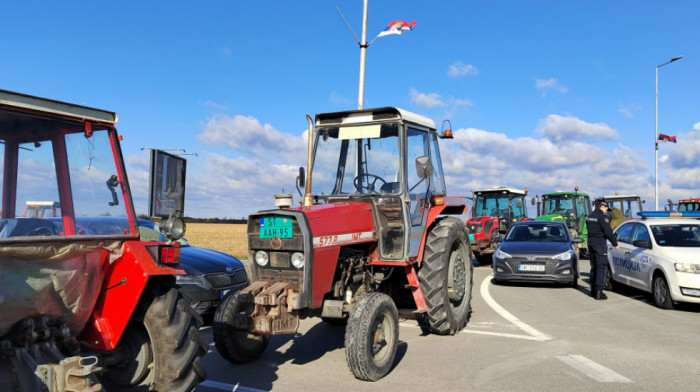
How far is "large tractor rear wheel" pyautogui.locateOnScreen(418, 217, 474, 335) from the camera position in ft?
22.0

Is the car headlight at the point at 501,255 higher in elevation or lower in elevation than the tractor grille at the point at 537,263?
higher

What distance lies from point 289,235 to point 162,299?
1.73 metres

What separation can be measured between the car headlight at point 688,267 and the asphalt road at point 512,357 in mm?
714

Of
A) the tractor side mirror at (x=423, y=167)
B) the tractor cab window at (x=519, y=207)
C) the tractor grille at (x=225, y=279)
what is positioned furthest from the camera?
the tractor cab window at (x=519, y=207)

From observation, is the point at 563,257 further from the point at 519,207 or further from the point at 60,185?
the point at 60,185

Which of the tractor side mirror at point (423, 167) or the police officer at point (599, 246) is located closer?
the tractor side mirror at point (423, 167)

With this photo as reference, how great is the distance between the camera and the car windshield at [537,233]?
528 inches

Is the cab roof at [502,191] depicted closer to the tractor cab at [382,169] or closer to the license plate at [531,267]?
the license plate at [531,267]

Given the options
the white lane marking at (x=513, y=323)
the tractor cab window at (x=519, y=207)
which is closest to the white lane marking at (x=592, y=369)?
the white lane marking at (x=513, y=323)

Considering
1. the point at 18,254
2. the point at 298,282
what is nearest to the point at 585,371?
the point at 298,282

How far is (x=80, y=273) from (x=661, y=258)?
964 cm

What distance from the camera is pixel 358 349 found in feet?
16.6

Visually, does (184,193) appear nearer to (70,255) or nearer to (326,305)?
(70,255)

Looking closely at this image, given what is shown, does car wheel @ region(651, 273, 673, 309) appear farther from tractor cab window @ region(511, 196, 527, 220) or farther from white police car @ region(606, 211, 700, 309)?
tractor cab window @ region(511, 196, 527, 220)
